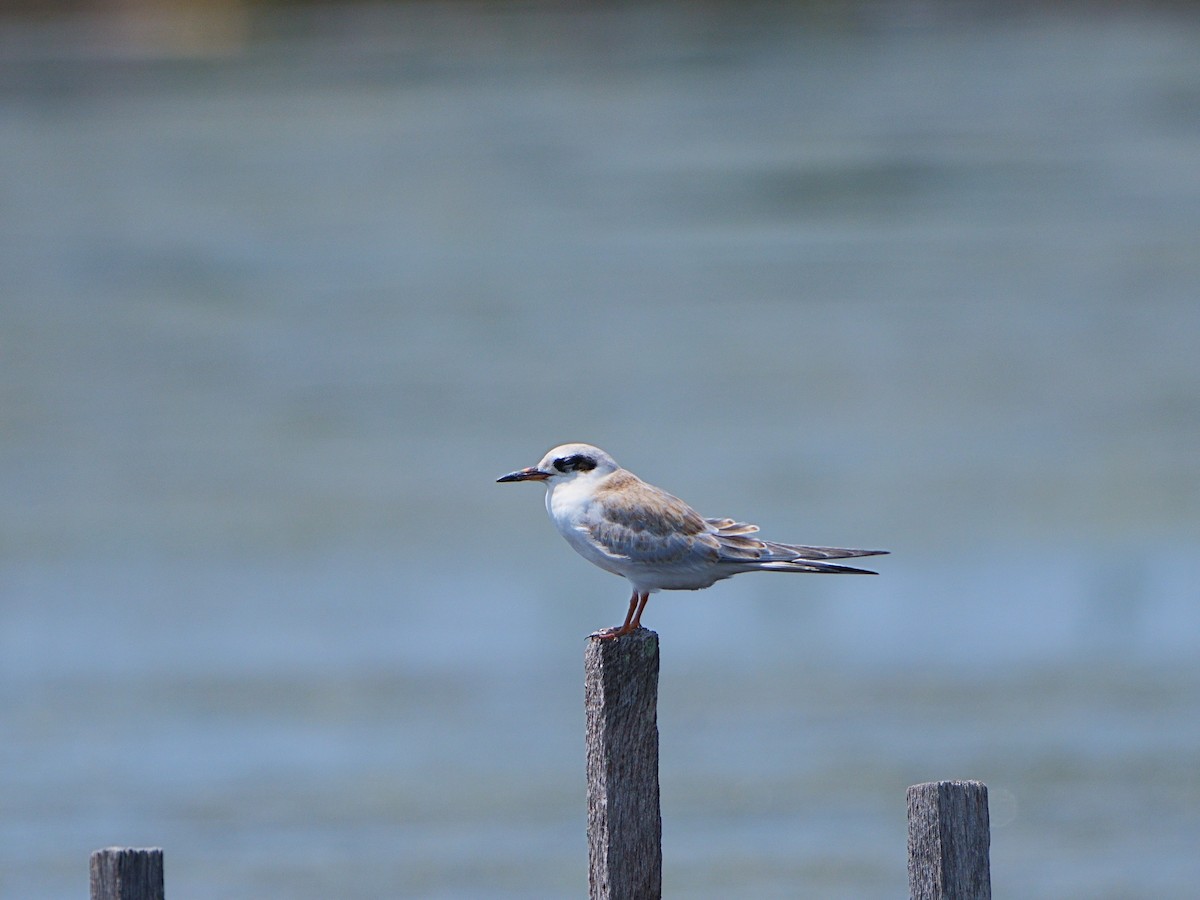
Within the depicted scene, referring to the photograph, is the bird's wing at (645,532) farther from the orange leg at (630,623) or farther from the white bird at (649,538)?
the orange leg at (630,623)

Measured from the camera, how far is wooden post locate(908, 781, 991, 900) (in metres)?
3.68

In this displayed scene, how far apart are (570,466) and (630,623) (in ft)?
2.49

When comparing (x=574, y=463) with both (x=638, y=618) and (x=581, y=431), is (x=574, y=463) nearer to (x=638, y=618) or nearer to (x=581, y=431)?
(x=638, y=618)

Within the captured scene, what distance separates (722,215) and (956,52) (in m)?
7.84

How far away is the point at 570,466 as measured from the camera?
5.19m

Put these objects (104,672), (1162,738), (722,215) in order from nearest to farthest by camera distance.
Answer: (1162,738), (104,672), (722,215)

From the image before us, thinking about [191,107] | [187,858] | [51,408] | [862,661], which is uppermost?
[191,107]

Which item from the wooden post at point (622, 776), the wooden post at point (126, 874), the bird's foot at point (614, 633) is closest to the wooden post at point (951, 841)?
the wooden post at point (622, 776)

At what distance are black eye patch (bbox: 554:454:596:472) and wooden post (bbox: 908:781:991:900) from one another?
1.69m

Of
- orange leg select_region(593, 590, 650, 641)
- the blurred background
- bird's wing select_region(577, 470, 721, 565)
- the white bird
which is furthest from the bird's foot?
the blurred background

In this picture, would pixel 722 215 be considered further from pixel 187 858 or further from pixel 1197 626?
pixel 187 858

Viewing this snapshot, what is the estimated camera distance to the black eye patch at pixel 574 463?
17.0ft

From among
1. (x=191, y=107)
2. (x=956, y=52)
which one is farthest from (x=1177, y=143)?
(x=191, y=107)

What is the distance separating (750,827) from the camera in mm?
11359
